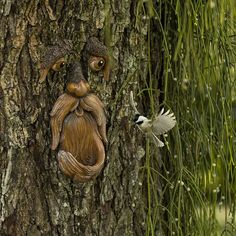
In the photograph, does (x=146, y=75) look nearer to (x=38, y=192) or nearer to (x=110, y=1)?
(x=110, y=1)

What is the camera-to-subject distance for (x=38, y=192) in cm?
104

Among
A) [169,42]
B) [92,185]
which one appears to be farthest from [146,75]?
[92,185]

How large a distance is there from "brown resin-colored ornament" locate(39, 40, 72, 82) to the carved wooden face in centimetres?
4

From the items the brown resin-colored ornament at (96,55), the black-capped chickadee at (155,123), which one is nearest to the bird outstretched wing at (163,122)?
the black-capped chickadee at (155,123)

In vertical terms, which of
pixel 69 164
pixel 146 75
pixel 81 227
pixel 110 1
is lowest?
pixel 81 227

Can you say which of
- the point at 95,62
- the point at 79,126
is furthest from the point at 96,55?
the point at 79,126

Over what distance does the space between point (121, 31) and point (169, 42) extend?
124 millimetres

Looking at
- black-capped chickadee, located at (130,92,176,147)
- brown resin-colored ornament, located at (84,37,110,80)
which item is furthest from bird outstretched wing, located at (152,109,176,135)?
brown resin-colored ornament, located at (84,37,110,80)

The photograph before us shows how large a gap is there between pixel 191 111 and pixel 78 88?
0.88 ft

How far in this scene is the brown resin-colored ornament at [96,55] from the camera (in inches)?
41.0

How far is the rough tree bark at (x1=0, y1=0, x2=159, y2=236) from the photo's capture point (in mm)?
1012

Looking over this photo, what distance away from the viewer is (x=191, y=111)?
1.19 meters

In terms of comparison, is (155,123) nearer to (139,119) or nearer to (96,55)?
(139,119)

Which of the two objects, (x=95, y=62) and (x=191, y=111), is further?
(x=191, y=111)
